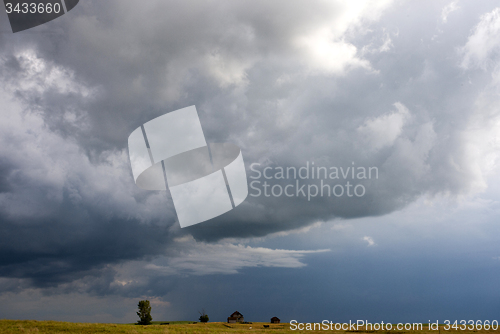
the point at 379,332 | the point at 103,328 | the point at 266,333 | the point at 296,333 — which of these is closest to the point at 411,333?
the point at 379,332

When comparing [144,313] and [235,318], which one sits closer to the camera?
[144,313]

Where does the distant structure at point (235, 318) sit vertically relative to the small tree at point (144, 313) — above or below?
below

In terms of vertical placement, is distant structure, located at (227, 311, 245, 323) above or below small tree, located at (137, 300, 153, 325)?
below

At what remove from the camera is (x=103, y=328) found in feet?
141

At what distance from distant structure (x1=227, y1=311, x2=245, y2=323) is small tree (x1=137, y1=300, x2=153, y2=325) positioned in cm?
3010

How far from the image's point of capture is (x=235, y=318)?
100 m

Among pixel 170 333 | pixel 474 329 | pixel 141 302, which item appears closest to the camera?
pixel 170 333

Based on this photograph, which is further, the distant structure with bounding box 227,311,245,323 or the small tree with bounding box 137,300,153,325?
the distant structure with bounding box 227,311,245,323

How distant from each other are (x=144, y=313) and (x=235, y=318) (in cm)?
3287

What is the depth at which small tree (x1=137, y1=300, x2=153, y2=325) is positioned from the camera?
75938mm

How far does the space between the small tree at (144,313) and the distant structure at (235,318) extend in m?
30.1

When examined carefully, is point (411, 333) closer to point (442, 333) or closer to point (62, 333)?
point (442, 333)

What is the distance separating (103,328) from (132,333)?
5.65m

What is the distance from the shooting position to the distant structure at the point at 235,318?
3920 inches
